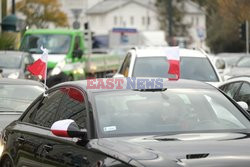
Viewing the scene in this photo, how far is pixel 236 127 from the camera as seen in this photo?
8.41 meters

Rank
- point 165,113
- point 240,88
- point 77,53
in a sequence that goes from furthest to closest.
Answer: point 77,53 < point 240,88 < point 165,113

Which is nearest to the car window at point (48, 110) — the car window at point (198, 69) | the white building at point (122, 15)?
the car window at point (198, 69)

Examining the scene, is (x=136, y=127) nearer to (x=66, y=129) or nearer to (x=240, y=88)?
(x=66, y=129)

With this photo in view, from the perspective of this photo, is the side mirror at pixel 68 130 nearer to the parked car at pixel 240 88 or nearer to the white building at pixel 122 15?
the parked car at pixel 240 88

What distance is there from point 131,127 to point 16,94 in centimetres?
581

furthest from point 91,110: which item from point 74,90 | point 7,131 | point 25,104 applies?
point 25,104

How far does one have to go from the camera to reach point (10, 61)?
26.2 metres

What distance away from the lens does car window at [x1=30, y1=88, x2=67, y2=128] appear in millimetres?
9273

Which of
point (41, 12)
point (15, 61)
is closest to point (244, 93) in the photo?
point (15, 61)

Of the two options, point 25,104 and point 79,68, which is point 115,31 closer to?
point 79,68

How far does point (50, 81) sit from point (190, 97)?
15.9 metres

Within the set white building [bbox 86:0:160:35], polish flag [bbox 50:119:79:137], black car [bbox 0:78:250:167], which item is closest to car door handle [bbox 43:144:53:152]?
black car [bbox 0:78:250:167]

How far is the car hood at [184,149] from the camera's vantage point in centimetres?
694

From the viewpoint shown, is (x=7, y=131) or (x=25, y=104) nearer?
(x=7, y=131)
